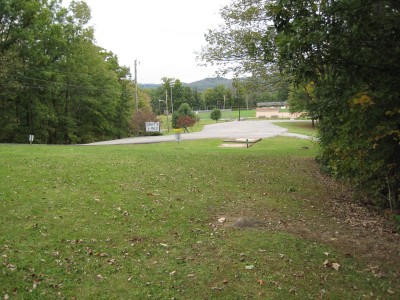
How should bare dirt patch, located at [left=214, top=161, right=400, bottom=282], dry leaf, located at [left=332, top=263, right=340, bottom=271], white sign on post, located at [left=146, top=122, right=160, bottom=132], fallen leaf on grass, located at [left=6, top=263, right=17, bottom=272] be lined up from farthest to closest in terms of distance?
white sign on post, located at [left=146, top=122, right=160, bottom=132] → bare dirt patch, located at [left=214, top=161, right=400, bottom=282] → dry leaf, located at [left=332, top=263, right=340, bottom=271] → fallen leaf on grass, located at [left=6, top=263, right=17, bottom=272]

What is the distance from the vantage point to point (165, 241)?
18.5 feet

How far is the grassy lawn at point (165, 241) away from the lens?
422cm

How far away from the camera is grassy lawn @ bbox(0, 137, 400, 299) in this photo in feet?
13.9

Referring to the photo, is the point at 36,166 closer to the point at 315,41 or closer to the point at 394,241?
the point at 315,41

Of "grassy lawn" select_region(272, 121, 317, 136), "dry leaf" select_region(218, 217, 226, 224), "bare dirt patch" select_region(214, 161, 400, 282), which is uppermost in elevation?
"grassy lawn" select_region(272, 121, 317, 136)

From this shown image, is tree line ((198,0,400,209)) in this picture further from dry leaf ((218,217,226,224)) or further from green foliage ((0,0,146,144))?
green foliage ((0,0,146,144))

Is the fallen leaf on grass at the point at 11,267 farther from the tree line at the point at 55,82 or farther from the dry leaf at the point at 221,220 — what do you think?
the tree line at the point at 55,82

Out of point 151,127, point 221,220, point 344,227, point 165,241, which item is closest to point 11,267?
point 165,241

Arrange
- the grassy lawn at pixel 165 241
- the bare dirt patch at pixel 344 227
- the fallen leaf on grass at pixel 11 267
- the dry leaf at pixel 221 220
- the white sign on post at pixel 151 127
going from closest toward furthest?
the grassy lawn at pixel 165 241 < the fallen leaf on grass at pixel 11 267 < the bare dirt patch at pixel 344 227 < the dry leaf at pixel 221 220 < the white sign on post at pixel 151 127

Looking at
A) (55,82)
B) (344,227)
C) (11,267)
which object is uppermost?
(55,82)

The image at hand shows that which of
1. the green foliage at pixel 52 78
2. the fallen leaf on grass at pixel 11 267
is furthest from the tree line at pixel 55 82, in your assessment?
the fallen leaf on grass at pixel 11 267

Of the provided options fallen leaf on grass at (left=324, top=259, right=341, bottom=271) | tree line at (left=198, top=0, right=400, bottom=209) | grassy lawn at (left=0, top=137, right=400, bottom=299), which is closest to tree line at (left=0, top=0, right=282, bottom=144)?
grassy lawn at (left=0, top=137, right=400, bottom=299)

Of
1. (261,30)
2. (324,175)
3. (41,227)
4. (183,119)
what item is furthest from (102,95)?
(41,227)

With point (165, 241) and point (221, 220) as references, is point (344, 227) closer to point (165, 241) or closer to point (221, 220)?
point (221, 220)
